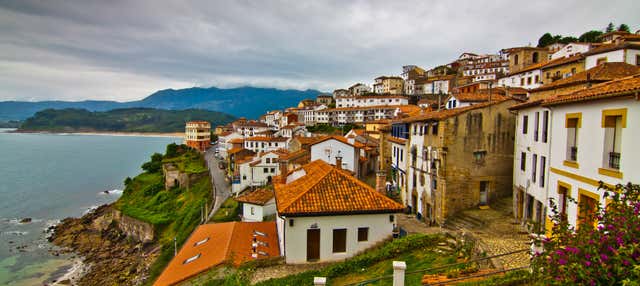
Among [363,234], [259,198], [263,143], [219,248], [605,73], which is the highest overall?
[605,73]

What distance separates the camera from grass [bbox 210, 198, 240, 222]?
120ft

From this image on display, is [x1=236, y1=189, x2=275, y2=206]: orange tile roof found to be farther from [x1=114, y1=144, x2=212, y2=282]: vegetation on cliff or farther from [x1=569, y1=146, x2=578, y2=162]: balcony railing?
[x1=569, y1=146, x2=578, y2=162]: balcony railing

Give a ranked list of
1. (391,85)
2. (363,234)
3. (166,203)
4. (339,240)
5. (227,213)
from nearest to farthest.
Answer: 1. (339,240)
2. (363,234)
3. (227,213)
4. (166,203)
5. (391,85)

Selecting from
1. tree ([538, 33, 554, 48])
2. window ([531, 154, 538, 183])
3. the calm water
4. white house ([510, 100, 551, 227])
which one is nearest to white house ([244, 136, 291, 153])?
the calm water

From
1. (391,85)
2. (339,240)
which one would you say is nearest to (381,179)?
(339,240)

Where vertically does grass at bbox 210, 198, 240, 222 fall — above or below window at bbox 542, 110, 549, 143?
below

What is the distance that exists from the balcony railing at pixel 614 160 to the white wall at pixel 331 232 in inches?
335

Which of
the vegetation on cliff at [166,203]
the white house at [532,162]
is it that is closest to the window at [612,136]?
the white house at [532,162]

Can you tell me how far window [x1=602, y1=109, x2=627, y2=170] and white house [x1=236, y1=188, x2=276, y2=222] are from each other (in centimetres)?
2356

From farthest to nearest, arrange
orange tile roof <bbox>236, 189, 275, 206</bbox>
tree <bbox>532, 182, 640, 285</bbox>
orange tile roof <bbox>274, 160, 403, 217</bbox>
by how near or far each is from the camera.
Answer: orange tile roof <bbox>236, 189, 275, 206</bbox> < orange tile roof <bbox>274, 160, 403, 217</bbox> < tree <bbox>532, 182, 640, 285</bbox>

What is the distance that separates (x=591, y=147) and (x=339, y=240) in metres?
10.4

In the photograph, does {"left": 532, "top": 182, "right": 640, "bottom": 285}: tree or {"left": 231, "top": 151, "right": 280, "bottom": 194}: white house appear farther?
{"left": 231, "top": 151, "right": 280, "bottom": 194}: white house

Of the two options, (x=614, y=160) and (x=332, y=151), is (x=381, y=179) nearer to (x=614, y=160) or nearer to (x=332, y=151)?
(x=614, y=160)

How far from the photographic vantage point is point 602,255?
177 inches
